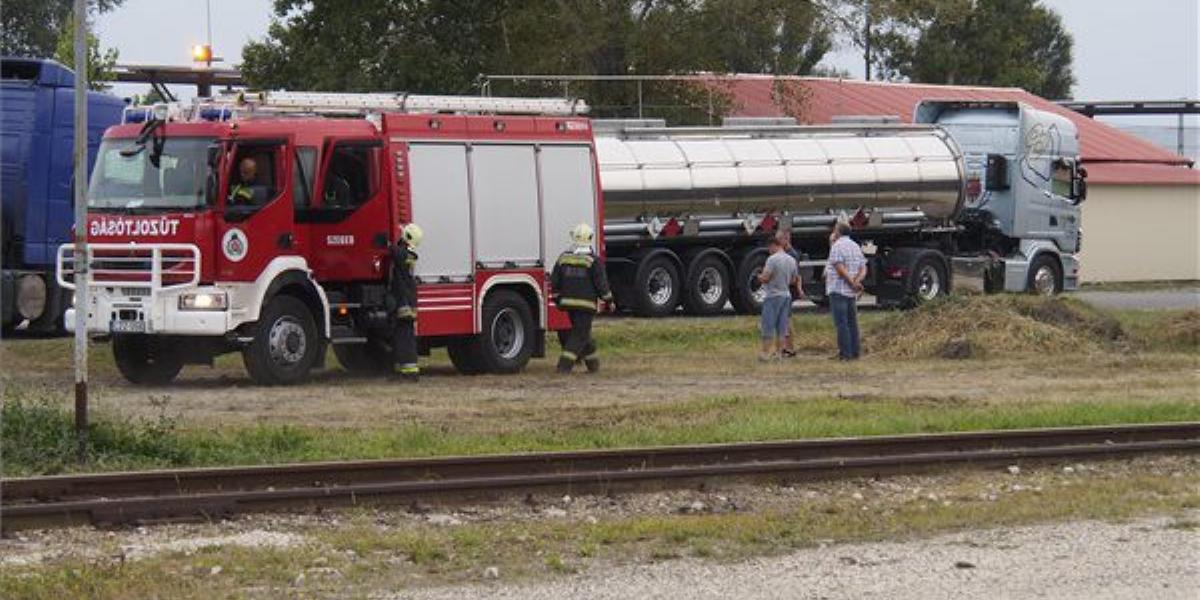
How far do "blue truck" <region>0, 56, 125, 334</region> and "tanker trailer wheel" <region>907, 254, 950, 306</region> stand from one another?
48.8 feet

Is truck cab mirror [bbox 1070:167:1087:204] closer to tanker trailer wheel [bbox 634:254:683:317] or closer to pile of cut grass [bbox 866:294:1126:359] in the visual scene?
tanker trailer wheel [bbox 634:254:683:317]

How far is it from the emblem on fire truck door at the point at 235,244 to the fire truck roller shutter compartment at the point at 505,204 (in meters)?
3.11

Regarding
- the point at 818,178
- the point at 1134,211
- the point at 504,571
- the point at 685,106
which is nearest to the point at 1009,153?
the point at 818,178

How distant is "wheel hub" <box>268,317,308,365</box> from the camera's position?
20.8m

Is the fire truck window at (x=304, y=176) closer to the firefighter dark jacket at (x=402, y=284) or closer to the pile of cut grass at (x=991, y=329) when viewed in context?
the firefighter dark jacket at (x=402, y=284)

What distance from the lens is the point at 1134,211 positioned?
52844mm

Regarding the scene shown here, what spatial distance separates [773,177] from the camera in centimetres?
3372

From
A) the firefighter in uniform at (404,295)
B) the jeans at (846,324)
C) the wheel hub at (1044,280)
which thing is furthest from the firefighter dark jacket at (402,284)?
the wheel hub at (1044,280)

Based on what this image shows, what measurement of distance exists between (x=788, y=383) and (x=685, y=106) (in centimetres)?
2534

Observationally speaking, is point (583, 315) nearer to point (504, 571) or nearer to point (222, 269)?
point (222, 269)

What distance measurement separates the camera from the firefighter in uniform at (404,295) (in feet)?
69.2

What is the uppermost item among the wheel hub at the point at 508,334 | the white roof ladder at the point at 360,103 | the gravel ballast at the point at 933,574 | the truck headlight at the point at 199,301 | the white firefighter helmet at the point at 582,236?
the white roof ladder at the point at 360,103

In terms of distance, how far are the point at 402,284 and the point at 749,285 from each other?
13.3 metres

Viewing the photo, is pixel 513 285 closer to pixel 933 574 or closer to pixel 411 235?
pixel 411 235
